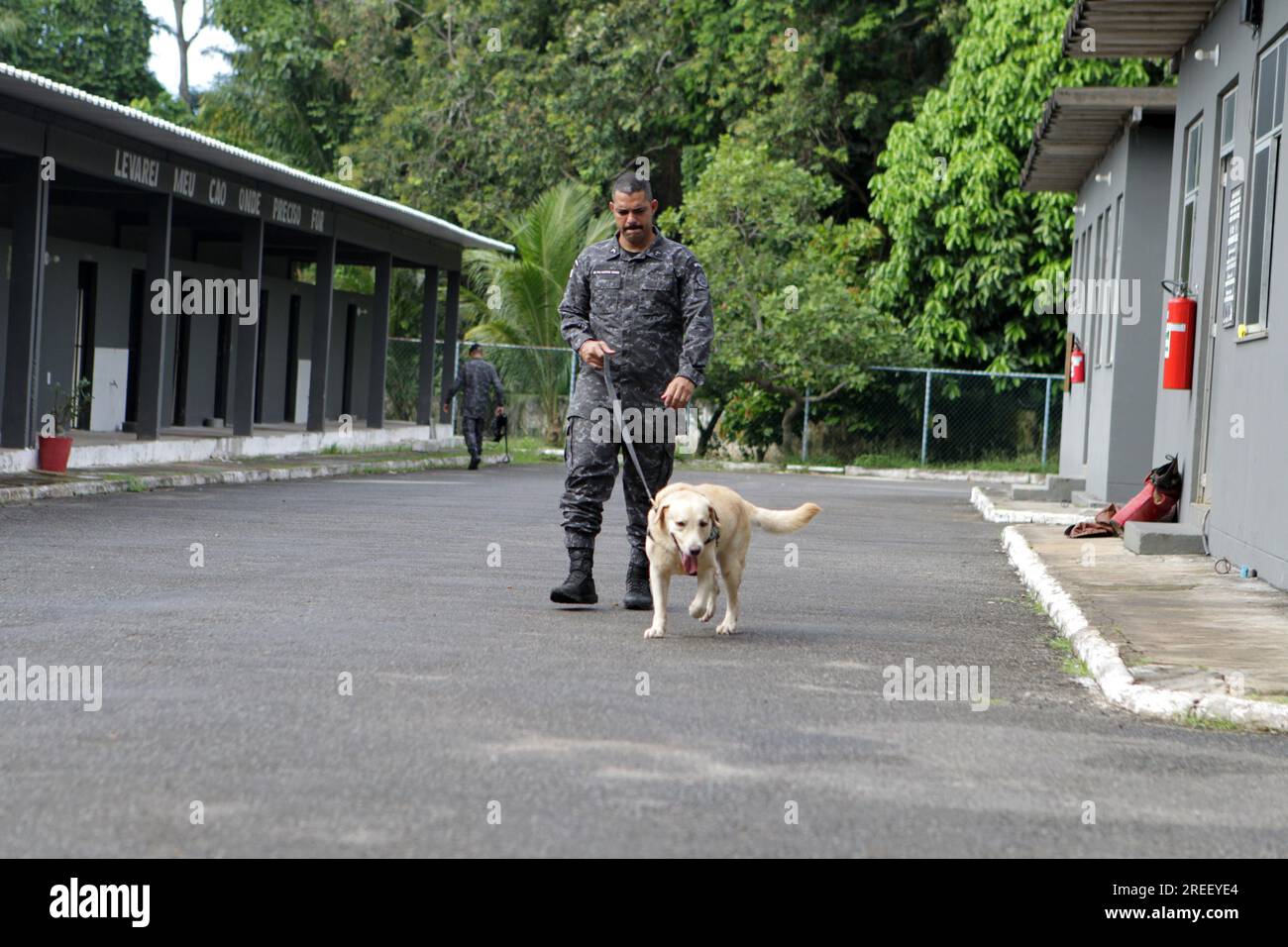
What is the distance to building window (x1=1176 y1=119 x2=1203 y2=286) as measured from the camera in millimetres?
15867

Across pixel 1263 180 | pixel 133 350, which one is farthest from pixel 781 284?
pixel 1263 180

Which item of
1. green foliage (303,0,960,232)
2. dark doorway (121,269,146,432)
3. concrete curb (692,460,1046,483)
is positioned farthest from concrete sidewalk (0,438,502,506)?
green foliage (303,0,960,232)

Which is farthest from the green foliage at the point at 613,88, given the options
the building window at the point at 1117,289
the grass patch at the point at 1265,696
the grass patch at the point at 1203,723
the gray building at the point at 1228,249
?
the grass patch at the point at 1203,723

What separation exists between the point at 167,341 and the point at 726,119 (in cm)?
1703

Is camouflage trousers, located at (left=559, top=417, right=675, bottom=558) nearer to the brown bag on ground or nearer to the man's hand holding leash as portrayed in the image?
the man's hand holding leash

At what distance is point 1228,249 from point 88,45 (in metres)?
45.9

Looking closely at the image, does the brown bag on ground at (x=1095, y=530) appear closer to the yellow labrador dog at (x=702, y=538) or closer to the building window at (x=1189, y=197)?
the building window at (x=1189, y=197)

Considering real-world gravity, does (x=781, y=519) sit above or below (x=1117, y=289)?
below

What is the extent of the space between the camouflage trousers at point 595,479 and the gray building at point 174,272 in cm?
848

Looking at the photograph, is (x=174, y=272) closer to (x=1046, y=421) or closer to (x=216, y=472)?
(x=216, y=472)

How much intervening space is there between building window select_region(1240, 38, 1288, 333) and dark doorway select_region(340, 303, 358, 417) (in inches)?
997

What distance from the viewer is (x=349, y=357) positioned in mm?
36188
